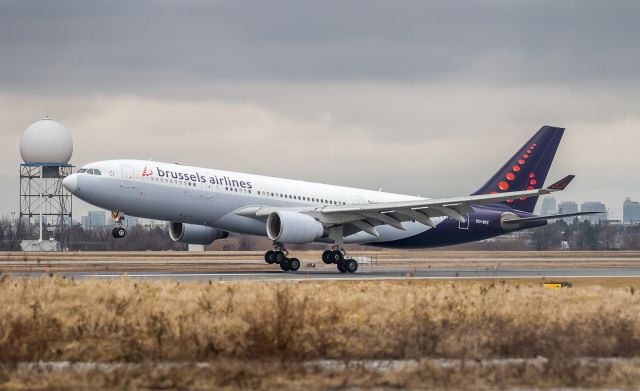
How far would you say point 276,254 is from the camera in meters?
50.4

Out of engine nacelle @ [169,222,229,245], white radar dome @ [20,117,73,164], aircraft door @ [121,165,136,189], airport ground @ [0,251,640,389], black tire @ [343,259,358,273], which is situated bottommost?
airport ground @ [0,251,640,389]

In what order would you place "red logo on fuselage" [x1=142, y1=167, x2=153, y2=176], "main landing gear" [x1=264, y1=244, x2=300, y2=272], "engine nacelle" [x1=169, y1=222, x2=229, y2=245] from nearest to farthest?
"red logo on fuselage" [x1=142, y1=167, x2=153, y2=176]
"main landing gear" [x1=264, y1=244, x2=300, y2=272]
"engine nacelle" [x1=169, y1=222, x2=229, y2=245]

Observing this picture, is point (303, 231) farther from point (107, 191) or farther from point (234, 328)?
point (234, 328)

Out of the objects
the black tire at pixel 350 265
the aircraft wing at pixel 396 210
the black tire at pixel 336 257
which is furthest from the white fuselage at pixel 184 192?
the black tire at pixel 350 265

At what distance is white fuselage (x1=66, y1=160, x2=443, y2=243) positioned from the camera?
4700 centimetres

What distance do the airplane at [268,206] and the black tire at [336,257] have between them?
48mm

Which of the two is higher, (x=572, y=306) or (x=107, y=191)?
(x=107, y=191)

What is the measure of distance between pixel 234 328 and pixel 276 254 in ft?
109

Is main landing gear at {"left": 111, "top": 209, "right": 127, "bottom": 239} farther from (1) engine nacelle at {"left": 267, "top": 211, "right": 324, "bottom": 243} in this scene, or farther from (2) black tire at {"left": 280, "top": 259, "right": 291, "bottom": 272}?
(2) black tire at {"left": 280, "top": 259, "right": 291, "bottom": 272}

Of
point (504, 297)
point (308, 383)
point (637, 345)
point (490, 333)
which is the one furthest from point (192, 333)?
point (504, 297)

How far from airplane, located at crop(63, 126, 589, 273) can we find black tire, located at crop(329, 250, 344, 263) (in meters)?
0.05

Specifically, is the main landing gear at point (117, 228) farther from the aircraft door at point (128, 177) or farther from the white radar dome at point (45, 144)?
the white radar dome at point (45, 144)

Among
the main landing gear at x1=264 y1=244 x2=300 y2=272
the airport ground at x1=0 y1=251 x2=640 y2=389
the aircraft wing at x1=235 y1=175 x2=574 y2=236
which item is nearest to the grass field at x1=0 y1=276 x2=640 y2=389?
the airport ground at x1=0 y1=251 x2=640 y2=389

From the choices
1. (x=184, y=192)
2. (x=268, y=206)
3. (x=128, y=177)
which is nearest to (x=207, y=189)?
(x=184, y=192)
